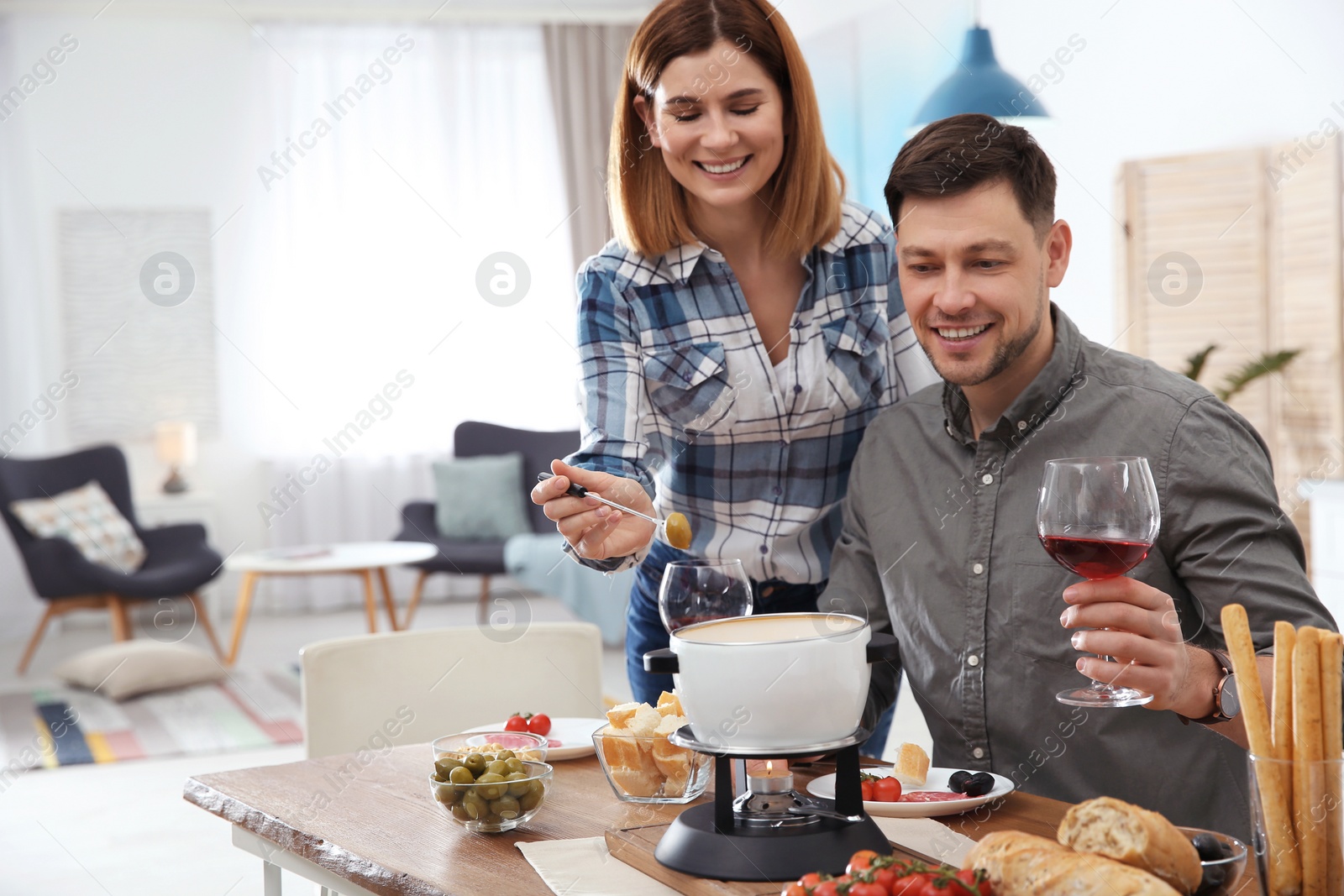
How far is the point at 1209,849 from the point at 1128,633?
0.70 ft

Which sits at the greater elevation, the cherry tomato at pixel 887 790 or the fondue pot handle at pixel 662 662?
the fondue pot handle at pixel 662 662

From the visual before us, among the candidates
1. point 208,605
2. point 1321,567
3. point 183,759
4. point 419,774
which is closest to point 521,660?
point 419,774

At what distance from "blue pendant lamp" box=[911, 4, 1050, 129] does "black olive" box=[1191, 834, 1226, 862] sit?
3.22 metres

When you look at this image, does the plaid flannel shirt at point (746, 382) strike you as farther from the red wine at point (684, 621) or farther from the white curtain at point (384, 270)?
the white curtain at point (384, 270)

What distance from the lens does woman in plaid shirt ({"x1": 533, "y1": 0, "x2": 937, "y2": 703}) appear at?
1.91 m

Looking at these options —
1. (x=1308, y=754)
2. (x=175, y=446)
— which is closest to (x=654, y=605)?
(x=1308, y=754)

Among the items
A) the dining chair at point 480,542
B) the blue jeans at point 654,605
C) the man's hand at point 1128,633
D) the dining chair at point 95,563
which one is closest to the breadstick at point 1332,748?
the man's hand at point 1128,633

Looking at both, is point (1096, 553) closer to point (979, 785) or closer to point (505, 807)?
point (979, 785)

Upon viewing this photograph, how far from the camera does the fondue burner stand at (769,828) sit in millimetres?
1071

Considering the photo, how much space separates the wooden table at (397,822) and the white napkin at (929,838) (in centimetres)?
4

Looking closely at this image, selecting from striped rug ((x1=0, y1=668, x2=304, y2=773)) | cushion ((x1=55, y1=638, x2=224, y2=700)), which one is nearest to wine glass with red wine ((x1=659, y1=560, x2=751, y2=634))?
striped rug ((x1=0, y1=668, x2=304, y2=773))

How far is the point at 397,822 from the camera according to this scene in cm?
134

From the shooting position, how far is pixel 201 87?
740cm

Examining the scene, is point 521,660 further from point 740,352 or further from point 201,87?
point 201,87
